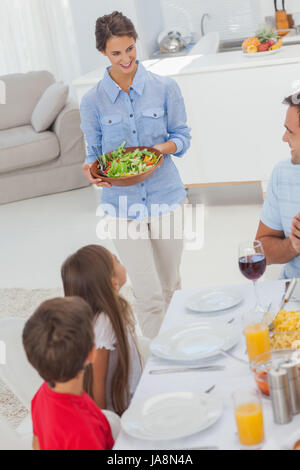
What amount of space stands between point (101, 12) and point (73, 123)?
4.36 ft

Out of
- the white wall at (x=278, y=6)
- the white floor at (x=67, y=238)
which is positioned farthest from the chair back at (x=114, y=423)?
the white wall at (x=278, y=6)

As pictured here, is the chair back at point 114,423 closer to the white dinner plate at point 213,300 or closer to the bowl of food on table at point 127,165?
the white dinner plate at point 213,300

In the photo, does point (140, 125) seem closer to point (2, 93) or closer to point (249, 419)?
point (249, 419)

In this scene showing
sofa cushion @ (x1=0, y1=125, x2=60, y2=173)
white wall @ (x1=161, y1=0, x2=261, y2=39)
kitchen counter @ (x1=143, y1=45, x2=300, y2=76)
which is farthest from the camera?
white wall @ (x1=161, y1=0, x2=261, y2=39)

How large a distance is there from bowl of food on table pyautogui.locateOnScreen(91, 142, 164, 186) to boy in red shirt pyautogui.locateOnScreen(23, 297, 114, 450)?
111 centimetres

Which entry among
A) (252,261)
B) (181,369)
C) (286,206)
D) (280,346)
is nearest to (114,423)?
(181,369)

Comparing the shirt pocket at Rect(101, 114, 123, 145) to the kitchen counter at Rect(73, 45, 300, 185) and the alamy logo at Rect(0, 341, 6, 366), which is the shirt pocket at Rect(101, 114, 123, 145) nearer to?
the alamy logo at Rect(0, 341, 6, 366)

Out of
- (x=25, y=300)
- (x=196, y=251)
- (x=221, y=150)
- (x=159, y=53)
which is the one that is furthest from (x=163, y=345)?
(x=159, y=53)

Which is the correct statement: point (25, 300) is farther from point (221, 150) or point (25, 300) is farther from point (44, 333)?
point (44, 333)

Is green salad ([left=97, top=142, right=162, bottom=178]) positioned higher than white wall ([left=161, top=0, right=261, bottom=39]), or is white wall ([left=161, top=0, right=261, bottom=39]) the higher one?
green salad ([left=97, top=142, right=162, bottom=178])

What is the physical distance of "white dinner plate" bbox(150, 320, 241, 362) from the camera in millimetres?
1708

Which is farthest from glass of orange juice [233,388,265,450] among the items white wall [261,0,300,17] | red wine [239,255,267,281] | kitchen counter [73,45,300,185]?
white wall [261,0,300,17]

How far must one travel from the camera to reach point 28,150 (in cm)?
564

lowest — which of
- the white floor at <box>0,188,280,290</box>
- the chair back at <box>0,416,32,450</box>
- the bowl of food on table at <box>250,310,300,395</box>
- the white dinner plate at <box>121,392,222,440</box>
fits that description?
the white floor at <box>0,188,280,290</box>
